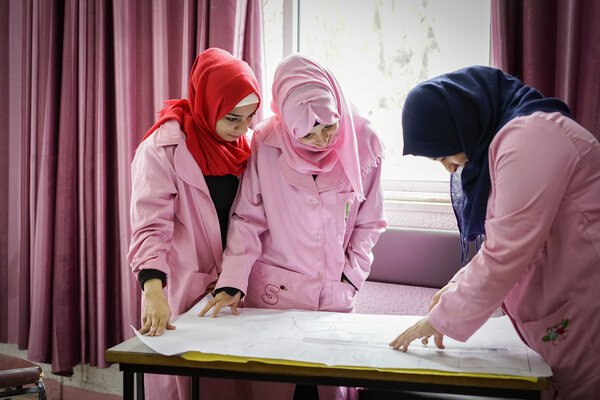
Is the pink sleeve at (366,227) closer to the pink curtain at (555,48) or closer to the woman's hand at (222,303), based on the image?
the woman's hand at (222,303)

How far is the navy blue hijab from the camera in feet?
3.88

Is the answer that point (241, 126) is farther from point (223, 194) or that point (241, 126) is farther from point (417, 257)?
point (417, 257)

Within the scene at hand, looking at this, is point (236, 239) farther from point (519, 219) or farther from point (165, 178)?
point (519, 219)

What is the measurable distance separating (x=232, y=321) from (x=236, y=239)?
0.27 meters

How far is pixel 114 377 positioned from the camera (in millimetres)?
2736

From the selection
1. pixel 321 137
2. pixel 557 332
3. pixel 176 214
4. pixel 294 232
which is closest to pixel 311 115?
pixel 321 137

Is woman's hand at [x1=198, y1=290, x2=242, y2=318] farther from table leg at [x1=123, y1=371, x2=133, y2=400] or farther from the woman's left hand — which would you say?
the woman's left hand

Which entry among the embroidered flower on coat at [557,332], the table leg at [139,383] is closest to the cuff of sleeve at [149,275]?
the table leg at [139,383]

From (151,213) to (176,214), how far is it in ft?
0.42

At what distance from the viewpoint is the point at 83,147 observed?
8.36 ft

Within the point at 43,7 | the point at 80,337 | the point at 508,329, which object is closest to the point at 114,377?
the point at 80,337

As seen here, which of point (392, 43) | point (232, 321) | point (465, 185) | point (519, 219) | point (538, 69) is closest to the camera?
point (519, 219)

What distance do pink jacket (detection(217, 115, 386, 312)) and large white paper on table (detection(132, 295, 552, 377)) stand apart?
141mm

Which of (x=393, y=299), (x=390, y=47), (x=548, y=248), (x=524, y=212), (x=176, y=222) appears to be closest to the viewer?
(x=524, y=212)
